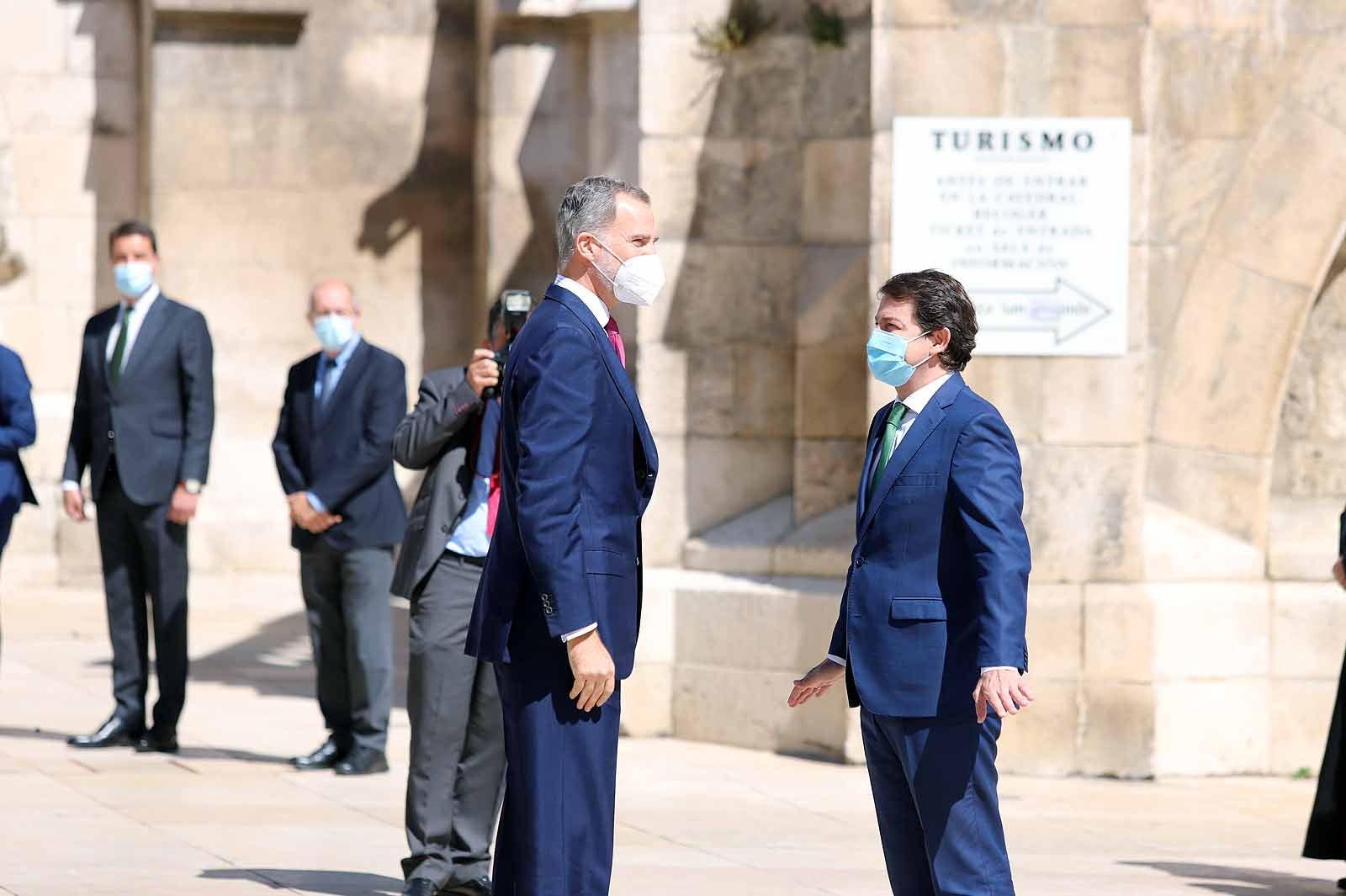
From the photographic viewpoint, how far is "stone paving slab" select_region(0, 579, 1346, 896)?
6.33 meters

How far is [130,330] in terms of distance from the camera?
8.52m

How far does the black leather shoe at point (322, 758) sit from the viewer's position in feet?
26.5

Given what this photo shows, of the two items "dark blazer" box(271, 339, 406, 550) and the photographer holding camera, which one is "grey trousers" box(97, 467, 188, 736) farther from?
the photographer holding camera

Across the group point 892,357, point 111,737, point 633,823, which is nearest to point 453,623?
point 633,823

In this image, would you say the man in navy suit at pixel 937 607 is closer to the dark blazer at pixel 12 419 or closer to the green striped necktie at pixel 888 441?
the green striped necktie at pixel 888 441

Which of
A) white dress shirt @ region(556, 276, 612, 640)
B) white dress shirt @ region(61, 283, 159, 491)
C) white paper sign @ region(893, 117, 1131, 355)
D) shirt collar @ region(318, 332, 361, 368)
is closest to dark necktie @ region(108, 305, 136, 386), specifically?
white dress shirt @ region(61, 283, 159, 491)

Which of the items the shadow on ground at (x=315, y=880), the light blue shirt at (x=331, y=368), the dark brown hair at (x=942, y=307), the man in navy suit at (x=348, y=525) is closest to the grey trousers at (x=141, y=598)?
the man in navy suit at (x=348, y=525)

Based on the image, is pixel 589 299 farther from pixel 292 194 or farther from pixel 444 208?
pixel 292 194

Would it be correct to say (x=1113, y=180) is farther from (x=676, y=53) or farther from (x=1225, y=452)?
(x=676, y=53)

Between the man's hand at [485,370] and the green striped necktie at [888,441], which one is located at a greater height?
the man's hand at [485,370]

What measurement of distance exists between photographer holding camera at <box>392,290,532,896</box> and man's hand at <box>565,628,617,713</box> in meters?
1.57

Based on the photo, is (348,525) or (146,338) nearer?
(348,525)

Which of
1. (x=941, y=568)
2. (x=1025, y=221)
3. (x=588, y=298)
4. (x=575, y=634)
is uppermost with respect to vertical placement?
(x=1025, y=221)

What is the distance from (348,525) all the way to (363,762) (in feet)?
2.93
